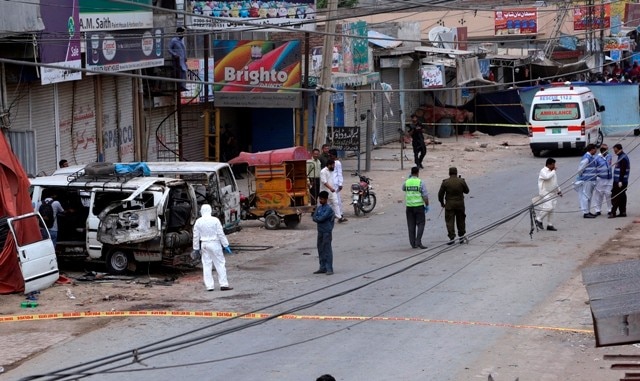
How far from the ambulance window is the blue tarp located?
536 cm

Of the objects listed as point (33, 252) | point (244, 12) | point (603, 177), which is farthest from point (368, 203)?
point (33, 252)

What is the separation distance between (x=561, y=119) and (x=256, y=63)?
9.89 meters

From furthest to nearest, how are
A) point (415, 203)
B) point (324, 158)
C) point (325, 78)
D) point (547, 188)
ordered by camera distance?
point (325, 78)
point (324, 158)
point (547, 188)
point (415, 203)

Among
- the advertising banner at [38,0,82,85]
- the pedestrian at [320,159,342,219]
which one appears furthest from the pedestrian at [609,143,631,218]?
the advertising banner at [38,0,82,85]

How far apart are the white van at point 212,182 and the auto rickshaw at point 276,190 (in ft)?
7.28

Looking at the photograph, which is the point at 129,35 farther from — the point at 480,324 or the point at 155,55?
the point at 480,324

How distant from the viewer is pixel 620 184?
23953 millimetres

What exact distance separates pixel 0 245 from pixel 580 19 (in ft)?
149

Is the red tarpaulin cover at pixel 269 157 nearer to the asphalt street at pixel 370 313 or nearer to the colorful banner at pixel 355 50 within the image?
the asphalt street at pixel 370 313

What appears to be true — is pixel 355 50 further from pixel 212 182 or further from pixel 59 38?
pixel 212 182

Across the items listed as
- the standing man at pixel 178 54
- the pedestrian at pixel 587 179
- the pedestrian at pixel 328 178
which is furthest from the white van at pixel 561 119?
the pedestrian at pixel 328 178

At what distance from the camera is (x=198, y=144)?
112ft

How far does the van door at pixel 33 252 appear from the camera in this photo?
17156mm

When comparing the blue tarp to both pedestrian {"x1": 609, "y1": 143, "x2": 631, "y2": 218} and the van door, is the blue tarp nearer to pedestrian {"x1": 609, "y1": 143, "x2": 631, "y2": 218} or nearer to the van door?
pedestrian {"x1": 609, "y1": 143, "x2": 631, "y2": 218}
